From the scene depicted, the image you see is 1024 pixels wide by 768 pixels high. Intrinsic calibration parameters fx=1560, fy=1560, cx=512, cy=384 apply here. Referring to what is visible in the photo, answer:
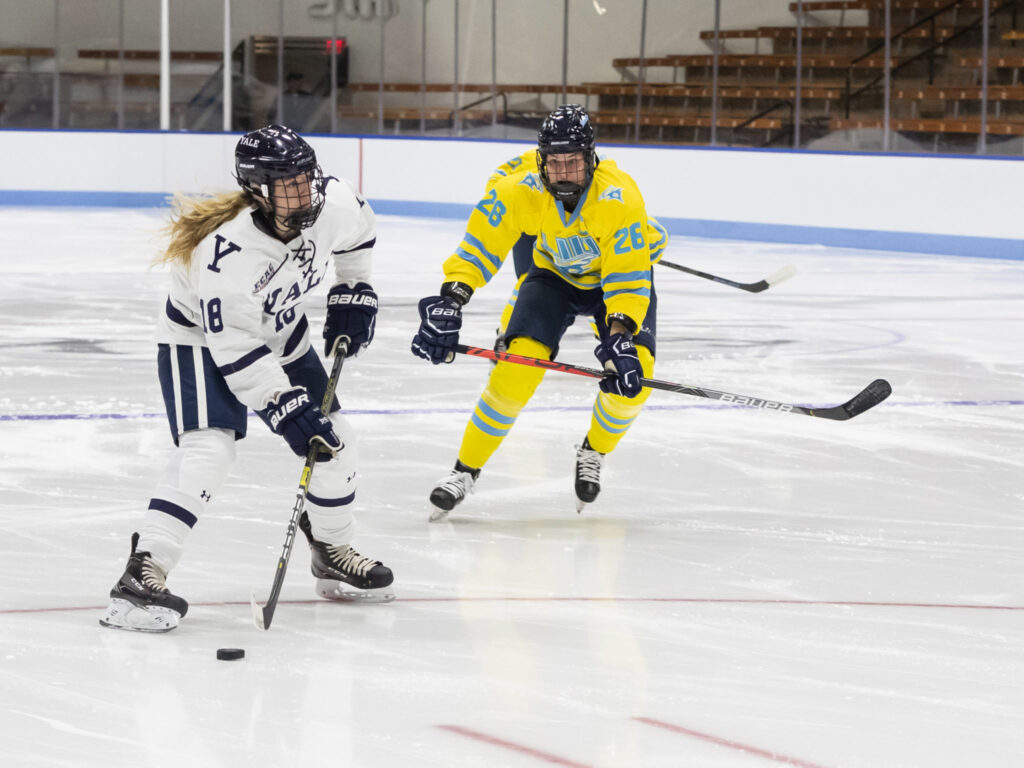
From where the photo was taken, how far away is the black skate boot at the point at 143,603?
8.32 ft

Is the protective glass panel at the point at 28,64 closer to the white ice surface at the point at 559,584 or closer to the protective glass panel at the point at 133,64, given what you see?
the protective glass panel at the point at 133,64

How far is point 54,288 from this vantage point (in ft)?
25.2

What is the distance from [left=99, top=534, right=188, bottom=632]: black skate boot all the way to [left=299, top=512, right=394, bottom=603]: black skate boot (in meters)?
0.32

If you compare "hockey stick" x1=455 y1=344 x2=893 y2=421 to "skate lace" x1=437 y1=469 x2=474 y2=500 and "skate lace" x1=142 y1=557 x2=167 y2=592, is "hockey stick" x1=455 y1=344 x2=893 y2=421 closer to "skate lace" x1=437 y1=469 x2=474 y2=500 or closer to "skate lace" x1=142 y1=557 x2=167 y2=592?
"skate lace" x1=437 y1=469 x2=474 y2=500

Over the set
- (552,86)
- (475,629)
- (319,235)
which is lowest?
(475,629)

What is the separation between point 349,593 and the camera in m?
2.80

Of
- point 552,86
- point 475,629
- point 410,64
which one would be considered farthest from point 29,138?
point 475,629

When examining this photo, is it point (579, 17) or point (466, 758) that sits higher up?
point (579, 17)

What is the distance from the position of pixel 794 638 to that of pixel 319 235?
105 cm

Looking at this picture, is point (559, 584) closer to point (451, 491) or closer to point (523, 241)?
point (451, 491)

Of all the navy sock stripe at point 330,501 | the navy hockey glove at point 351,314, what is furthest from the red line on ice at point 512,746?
the navy hockey glove at point 351,314

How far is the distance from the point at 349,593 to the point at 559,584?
402 mm

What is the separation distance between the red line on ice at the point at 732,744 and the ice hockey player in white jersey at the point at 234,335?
75cm

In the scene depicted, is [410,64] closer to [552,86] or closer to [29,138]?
[552,86]
